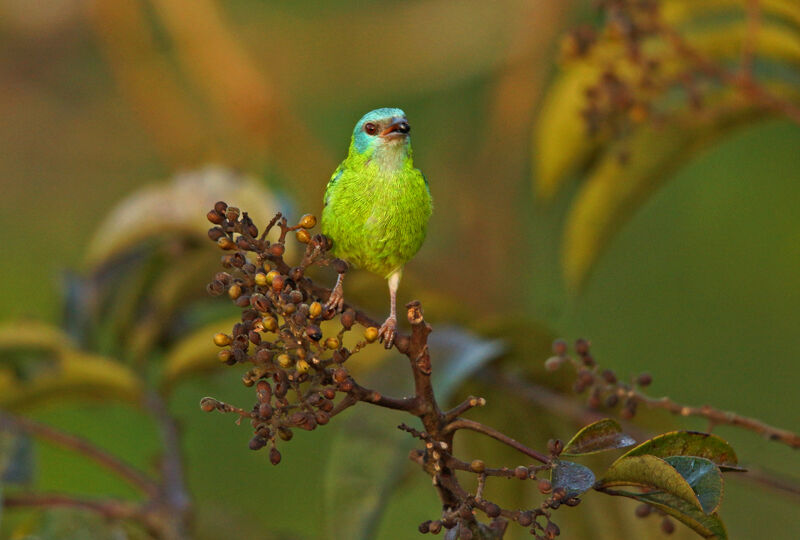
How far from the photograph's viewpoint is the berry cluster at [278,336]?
745mm

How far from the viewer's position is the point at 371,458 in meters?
1.21

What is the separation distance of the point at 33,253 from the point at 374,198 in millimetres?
3930

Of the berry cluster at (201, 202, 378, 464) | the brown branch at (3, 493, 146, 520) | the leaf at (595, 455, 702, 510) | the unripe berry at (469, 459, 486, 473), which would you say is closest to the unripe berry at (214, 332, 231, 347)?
the berry cluster at (201, 202, 378, 464)

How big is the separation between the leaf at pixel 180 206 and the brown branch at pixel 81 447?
38 centimetres

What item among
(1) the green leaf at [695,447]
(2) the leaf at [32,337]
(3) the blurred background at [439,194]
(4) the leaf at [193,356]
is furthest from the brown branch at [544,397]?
(2) the leaf at [32,337]

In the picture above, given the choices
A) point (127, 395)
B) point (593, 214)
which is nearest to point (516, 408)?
point (593, 214)

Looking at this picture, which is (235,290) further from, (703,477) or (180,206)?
(180,206)

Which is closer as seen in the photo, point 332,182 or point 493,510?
point 493,510

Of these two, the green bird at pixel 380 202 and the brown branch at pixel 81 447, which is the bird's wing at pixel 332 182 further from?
→ the brown branch at pixel 81 447

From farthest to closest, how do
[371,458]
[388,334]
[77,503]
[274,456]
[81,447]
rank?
[81,447] < [77,503] < [371,458] < [388,334] < [274,456]

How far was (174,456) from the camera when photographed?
1.52 meters

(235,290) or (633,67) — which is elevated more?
(633,67)

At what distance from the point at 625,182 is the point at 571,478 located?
900 mm

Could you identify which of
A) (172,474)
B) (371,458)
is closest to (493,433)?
(371,458)
